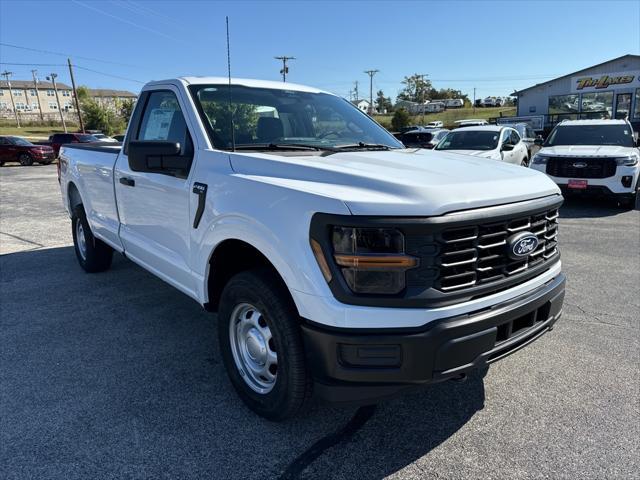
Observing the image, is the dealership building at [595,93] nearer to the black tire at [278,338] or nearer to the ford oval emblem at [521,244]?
the ford oval emblem at [521,244]

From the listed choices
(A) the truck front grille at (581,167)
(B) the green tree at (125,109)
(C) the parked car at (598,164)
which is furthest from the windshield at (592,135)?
(B) the green tree at (125,109)

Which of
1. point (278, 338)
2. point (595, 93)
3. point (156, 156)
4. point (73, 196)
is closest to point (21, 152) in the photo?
point (73, 196)

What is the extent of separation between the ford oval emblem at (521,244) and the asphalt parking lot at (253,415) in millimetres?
849

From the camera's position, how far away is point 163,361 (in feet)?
11.9

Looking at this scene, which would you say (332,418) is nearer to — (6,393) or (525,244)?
(525,244)

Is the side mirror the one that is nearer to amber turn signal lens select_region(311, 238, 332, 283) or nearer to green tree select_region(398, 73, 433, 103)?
amber turn signal lens select_region(311, 238, 332, 283)

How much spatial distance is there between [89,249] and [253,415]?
369cm

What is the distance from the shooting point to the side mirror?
9.99 feet

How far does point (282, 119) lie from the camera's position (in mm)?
3727

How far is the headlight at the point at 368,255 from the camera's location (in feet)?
7.14

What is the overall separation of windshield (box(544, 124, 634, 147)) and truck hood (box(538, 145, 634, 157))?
0.42m

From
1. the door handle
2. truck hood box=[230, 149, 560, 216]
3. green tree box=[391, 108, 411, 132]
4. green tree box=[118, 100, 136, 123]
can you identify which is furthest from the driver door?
green tree box=[118, 100, 136, 123]

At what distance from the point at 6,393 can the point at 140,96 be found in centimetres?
248

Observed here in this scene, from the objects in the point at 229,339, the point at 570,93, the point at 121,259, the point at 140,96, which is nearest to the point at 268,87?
the point at 140,96
